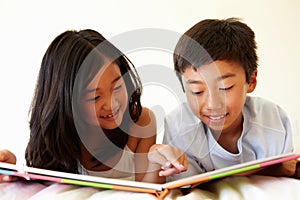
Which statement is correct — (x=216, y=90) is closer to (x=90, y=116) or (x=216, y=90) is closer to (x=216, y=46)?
(x=216, y=46)

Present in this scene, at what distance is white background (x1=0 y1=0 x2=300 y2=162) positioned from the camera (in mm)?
1241

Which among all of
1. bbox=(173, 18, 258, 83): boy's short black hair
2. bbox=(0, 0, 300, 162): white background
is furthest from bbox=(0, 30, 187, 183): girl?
bbox=(0, 0, 300, 162): white background

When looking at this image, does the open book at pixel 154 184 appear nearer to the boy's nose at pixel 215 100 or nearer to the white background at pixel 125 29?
the boy's nose at pixel 215 100

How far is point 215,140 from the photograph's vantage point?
841 mm

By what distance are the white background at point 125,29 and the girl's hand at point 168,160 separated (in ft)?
1.75

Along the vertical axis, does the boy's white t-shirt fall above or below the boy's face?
below

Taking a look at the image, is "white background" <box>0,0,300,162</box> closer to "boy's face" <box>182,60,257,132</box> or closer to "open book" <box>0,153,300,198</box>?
"boy's face" <box>182,60,257,132</box>

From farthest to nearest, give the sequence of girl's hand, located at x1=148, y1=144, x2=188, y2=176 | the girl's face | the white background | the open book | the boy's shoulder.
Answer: the white background
the boy's shoulder
the girl's face
girl's hand, located at x1=148, y1=144, x2=188, y2=176
the open book

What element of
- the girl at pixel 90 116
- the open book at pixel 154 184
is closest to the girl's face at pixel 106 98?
the girl at pixel 90 116

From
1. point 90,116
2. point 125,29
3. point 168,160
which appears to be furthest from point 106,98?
point 125,29

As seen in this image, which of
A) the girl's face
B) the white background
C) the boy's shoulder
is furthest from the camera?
the white background

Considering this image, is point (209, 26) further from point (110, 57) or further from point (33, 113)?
point (33, 113)

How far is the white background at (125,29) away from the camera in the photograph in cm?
124

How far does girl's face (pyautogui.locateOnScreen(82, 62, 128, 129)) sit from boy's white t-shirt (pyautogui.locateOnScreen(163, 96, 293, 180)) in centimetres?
13
